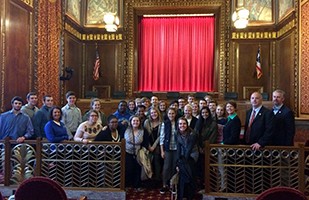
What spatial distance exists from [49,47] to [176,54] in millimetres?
5640

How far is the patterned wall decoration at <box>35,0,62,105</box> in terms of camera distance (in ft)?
30.7

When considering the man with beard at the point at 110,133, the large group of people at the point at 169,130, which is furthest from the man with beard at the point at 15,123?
the man with beard at the point at 110,133

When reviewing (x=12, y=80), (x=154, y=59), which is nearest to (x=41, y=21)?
(x=12, y=80)

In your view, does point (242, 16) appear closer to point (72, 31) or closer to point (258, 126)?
point (72, 31)

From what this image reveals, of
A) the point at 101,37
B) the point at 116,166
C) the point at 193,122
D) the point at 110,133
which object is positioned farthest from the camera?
the point at 101,37

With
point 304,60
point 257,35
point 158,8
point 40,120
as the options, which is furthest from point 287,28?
point 40,120

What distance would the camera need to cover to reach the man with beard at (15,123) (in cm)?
521

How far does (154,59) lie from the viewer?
13875mm

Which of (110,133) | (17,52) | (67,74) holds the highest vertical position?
(17,52)

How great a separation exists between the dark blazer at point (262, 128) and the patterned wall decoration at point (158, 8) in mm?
8266

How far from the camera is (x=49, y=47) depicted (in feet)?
32.7

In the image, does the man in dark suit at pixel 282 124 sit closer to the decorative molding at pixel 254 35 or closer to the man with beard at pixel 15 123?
the man with beard at pixel 15 123

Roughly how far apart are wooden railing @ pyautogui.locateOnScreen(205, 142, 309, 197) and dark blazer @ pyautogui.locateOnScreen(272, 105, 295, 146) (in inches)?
7.3

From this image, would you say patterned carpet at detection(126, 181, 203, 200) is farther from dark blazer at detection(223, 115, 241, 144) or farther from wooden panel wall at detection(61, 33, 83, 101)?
wooden panel wall at detection(61, 33, 83, 101)
